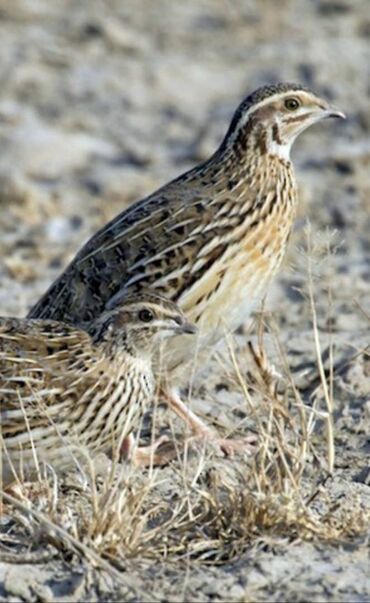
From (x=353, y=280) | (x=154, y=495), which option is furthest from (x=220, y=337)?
(x=353, y=280)

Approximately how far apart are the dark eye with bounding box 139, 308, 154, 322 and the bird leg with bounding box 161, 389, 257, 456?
0.53 meters

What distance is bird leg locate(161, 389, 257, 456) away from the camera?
804cm

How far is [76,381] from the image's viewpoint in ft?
24.2

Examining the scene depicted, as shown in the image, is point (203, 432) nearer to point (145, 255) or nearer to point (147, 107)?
point (145, 255)

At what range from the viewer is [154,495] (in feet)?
23.7

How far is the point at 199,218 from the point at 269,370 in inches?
33.5

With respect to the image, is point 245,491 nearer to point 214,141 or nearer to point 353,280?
point 353,280

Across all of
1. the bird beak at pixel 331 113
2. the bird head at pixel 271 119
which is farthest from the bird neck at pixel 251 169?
the bird beak at pixel 331 113

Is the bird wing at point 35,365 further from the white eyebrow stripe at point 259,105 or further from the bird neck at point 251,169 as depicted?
the white eyebrow stripe at point 259,105

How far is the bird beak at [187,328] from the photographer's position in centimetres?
757

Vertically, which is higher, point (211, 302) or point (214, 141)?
point (214, 141)

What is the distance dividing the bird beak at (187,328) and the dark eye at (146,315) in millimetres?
134

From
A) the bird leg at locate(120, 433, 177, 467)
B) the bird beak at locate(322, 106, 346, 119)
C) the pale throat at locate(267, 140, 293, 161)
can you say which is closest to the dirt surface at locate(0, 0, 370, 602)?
the bird leg at locate(120, 433, 177, 467)

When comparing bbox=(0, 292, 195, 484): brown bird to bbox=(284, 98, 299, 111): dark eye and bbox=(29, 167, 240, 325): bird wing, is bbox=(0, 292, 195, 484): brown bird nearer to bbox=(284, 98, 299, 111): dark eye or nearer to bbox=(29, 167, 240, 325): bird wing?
bbox=(29, 167, 240, 325): bird wing
